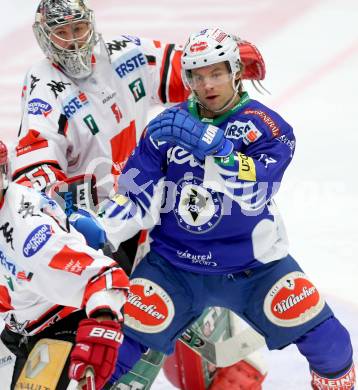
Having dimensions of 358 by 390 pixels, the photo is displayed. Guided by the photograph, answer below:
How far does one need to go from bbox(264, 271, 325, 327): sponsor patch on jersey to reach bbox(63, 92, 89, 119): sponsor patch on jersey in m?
1.04

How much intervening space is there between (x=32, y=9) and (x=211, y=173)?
333 cm

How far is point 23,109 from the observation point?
4.23 m

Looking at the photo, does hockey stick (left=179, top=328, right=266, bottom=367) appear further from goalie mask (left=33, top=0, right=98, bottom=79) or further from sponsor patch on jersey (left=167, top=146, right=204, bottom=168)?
goalie mask (left=33, top=0, right=98, bottom=79)

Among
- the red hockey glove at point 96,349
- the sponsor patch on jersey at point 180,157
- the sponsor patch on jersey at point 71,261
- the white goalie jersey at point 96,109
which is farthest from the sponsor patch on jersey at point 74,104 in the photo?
the red hockey glove at point 96,349

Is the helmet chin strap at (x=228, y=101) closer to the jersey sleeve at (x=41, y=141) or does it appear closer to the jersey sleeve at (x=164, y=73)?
the jersey sleeve at (x=41, y=141)

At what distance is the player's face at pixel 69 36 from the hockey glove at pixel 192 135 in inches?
32.7

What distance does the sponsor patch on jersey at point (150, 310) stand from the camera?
12.1ft

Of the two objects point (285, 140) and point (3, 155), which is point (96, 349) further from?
point (285, 140)

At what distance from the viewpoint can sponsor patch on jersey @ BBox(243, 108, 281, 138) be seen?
358 centimetres

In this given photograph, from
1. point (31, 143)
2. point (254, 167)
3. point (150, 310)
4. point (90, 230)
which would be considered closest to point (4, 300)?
point (90, 230)

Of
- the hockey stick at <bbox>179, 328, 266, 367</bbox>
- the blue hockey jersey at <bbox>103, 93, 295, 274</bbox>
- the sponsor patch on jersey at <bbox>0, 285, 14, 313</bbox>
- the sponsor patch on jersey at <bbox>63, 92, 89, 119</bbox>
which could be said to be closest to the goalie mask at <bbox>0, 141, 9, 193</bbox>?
the sponsor patch on jersey at <bbox>0, 285, 14, 313</bbox>

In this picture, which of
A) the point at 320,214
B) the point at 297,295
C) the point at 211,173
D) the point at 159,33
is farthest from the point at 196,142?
the point at 159,33

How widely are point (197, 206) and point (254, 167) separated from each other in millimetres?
254

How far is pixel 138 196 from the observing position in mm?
3713
